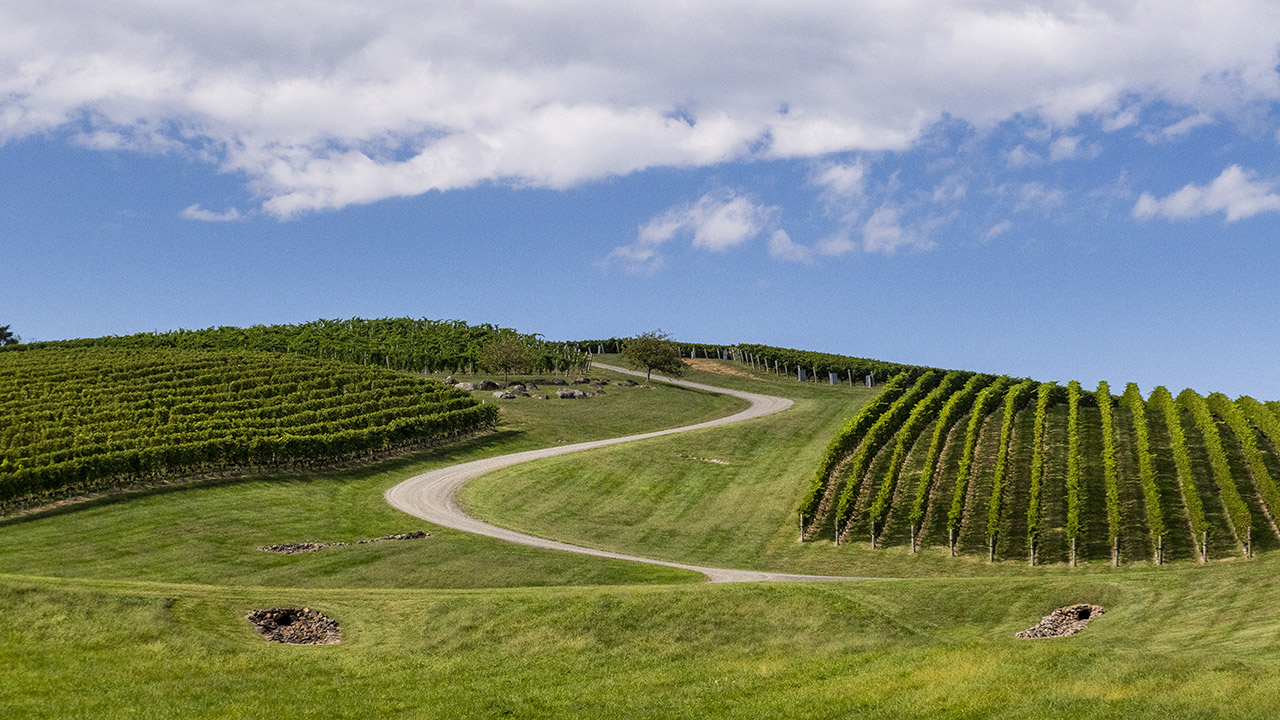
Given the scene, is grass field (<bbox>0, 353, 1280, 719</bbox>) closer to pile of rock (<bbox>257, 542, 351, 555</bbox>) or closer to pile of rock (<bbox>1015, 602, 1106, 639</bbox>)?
pile of rock (<bbox>1015, 602, 1106, 639</bbox>)

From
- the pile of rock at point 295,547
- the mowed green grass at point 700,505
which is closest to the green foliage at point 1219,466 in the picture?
the mowed green grass at point 700,505

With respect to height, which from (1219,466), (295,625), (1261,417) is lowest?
(295,625)

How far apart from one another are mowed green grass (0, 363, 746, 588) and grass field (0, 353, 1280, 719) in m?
0.25

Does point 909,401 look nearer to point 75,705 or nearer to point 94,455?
point 94,455

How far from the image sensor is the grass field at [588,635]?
82.8 feet

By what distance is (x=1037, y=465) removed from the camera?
67.1 metres

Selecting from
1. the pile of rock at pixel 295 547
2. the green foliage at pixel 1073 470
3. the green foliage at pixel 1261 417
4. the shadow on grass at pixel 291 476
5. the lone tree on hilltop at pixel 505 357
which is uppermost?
the lone tree on hilltop at pixel 505 357

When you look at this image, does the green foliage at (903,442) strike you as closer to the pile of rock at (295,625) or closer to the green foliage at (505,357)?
the pile of rock at (295,625)

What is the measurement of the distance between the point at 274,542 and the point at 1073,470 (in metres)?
54.1

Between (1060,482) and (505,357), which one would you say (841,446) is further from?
(505,357)

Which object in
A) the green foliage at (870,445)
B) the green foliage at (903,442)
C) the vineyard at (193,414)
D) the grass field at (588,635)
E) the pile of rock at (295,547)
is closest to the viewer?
the grass field at (588,635)

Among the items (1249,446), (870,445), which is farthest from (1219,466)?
(870,445)

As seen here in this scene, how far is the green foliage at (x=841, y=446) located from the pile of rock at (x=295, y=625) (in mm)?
35723

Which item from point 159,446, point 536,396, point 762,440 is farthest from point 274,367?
point 762,440
